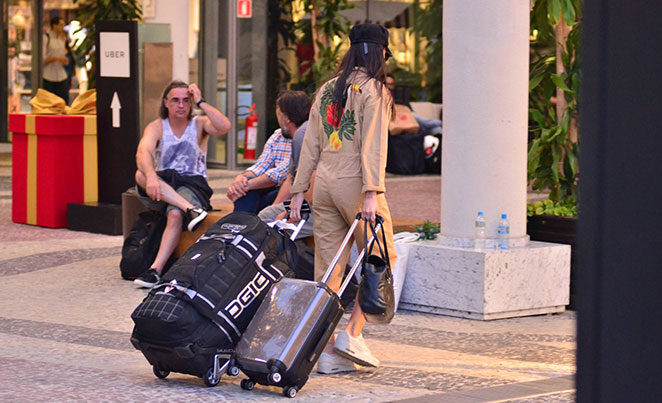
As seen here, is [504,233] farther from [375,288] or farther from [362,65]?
[375,288]

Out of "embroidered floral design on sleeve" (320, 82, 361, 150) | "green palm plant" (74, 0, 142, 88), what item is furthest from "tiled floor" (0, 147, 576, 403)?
"green palm plant" (74, 0, 142, 88)

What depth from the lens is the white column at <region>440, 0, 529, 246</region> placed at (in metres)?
7.05

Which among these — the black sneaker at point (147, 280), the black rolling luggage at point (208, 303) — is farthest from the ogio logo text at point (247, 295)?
the black sneaker at point (147, 280)

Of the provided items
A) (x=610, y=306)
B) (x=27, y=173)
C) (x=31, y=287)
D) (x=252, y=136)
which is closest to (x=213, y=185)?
(x=252, y=136)

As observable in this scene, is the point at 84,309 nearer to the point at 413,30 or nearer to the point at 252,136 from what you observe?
the point at 252,136

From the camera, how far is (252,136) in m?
17.6

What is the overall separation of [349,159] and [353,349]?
91 cm

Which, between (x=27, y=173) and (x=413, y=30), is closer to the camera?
(x=27, y=173)

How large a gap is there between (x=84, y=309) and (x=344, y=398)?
2.79 metres

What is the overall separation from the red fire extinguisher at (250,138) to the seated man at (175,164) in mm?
9228

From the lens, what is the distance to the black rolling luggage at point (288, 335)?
4.82m

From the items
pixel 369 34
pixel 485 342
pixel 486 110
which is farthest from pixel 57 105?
pixel 369 34

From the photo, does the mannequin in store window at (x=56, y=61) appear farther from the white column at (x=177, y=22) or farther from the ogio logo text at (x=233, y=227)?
the ogio logo text at (x=233, y=227)

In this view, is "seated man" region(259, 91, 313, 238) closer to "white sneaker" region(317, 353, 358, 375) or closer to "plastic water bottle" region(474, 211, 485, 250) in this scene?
"plastic water bottle" region(474, 211, 485, 250)
